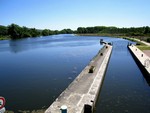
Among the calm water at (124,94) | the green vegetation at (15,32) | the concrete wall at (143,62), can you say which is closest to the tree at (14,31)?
the green vegetation at (15,32)

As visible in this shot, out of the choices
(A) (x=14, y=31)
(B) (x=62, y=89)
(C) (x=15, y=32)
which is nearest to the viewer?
(B) (x=62, y=89)

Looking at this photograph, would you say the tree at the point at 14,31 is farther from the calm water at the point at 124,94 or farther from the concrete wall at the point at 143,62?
the calm water at the point at 124,94

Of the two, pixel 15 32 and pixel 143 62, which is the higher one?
pixel 15 32

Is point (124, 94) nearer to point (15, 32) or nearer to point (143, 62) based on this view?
point (143, 62)

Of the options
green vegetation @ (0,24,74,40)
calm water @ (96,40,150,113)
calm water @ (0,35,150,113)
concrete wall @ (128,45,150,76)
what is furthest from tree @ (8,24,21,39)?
calm water @ (96,40,150,113)

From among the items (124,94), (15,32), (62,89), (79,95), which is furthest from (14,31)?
(79,95)

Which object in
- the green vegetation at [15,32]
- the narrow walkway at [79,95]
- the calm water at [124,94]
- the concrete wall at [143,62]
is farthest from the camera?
the green vegetation at [15,32]

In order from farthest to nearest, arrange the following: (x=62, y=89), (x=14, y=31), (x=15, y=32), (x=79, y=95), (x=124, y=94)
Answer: (x=15, y=32)
(x=14, y=31)
(x=62, y=89)
(x=124, y=94)
(x=79, y=95)

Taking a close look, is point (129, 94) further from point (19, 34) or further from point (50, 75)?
point (19, 34)

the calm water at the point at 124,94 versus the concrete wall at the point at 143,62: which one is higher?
the concrete wall at the point at 143,62

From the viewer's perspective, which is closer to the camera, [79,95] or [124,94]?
[79,95]

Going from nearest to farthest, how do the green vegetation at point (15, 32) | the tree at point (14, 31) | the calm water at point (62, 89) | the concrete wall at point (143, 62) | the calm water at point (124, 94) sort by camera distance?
the calm water at point (124, 94)
the calm water at point (62, 89)
the concrete wall at point (143, 62)
the tree at point (14, 31)
the green vegetation at point (15, 32)

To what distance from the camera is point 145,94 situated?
11.8 metres

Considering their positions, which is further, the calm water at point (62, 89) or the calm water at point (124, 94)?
the calm water at point (62, 89)
